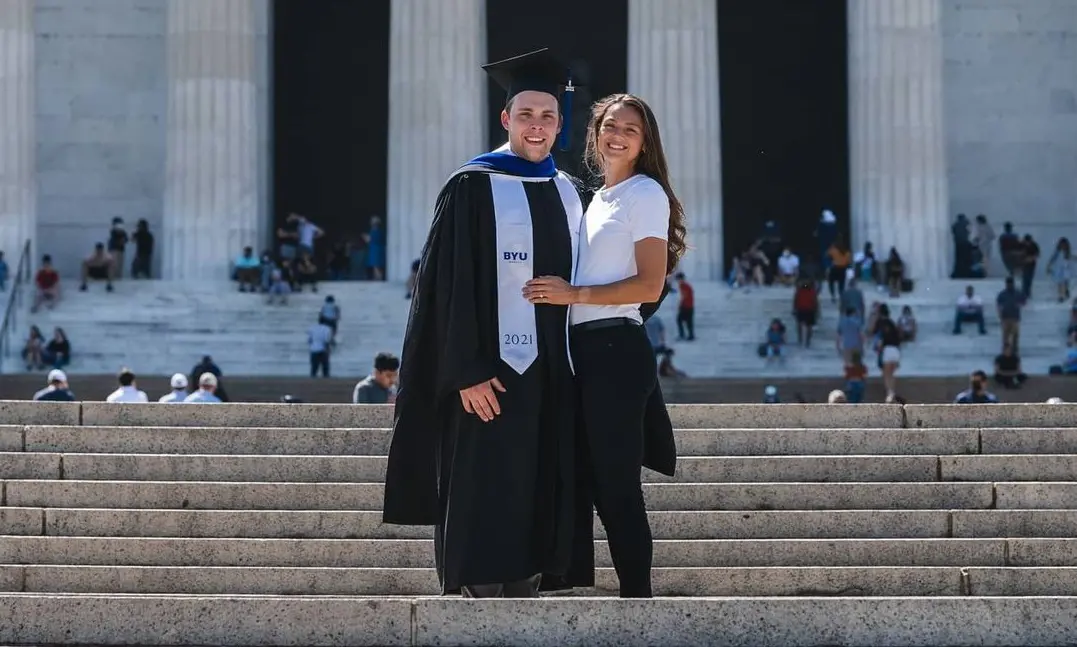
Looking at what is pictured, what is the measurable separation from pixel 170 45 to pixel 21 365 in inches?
344

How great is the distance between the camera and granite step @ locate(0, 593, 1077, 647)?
972 cm

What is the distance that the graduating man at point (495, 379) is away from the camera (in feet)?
34.7

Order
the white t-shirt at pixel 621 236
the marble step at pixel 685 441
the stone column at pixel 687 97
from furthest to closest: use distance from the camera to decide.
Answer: the stone column at pixel 687 97 → the marble step at pixel 685 441 → the white t-shirt at pixel 621 236

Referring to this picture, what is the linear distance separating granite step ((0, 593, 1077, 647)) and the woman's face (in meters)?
2.57

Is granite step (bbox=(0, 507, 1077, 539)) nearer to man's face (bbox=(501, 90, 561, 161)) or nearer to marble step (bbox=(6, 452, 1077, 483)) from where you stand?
marble step (bbox=(6, 452, 1077, 483))

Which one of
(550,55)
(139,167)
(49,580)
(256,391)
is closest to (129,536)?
(49,580)

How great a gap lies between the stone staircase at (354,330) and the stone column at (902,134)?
162 cm

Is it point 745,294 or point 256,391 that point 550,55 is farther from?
point 745,294

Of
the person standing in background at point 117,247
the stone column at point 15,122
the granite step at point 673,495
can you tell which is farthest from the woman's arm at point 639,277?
the person standing in background at point 117,247

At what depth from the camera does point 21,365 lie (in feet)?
129

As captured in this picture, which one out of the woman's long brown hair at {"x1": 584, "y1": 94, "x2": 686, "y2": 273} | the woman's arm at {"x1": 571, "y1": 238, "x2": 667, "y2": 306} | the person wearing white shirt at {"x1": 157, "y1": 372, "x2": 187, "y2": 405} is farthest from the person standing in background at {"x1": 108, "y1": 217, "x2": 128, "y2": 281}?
the woman's arm at {"x1": 571, "y1": 238, "x2": 667, "y2": 306}

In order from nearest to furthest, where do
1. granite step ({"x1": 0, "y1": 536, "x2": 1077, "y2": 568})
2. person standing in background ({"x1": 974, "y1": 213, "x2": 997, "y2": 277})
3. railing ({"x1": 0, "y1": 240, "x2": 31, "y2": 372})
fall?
1. granite step ({"x1": 0, "y1": 536, "x2": 1077, "y2": 568})
2. railing ({"x1": 0, "y1": 240, "x2": 31, "y2": 372})
3. person standing in background ({"x1": 974, "y1": 213, "x2": 997, "y2": 277})

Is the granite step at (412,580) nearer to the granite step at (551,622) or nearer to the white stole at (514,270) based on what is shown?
the white stole at (514,270)

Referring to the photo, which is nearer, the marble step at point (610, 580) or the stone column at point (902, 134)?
the marble step at point (610, 580)
